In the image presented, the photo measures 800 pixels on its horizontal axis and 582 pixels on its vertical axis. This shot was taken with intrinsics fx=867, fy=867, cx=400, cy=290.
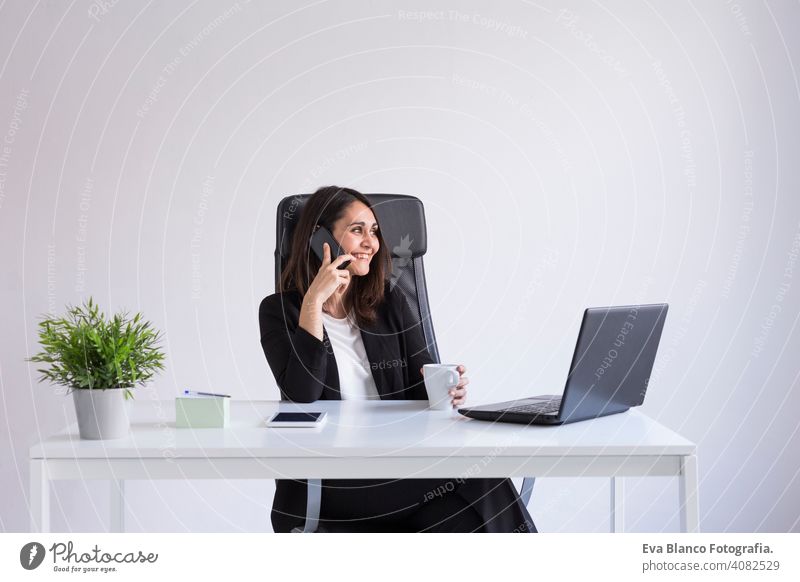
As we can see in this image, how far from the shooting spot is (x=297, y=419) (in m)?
1.54

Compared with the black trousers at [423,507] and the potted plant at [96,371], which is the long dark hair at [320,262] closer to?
the black trousers at [423,507]

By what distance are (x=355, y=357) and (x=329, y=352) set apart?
71mm

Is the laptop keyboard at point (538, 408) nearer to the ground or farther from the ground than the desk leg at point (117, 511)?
farther from the ground

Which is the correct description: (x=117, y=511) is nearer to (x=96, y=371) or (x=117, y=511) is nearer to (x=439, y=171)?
(x=96, y=371)

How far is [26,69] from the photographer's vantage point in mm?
2742

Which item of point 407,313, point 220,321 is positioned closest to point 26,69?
point 220,321

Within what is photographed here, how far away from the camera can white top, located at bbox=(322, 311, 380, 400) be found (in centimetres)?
198

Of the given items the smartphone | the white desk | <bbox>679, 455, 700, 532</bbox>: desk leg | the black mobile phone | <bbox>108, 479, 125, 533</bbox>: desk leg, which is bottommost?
<bbox>108, 479, 125, 533</bbox>: desk leg

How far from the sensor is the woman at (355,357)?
1688 mm

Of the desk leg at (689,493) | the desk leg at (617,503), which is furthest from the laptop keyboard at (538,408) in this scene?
the desk leg at (617,503)

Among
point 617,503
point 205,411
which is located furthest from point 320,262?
point 617,503

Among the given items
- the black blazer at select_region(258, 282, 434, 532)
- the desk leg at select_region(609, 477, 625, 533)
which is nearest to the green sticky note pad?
the black blazer at select_region(258, 282, 434, 532)

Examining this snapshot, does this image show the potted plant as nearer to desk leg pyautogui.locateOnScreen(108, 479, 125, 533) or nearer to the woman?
the woman

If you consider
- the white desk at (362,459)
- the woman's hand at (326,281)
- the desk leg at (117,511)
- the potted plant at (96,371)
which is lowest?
the desk leg at (117,511)
